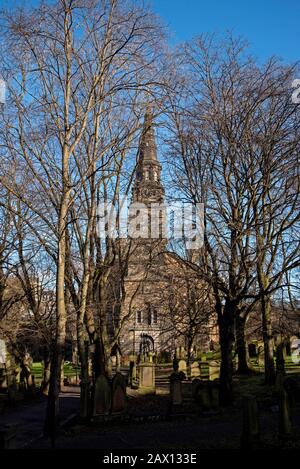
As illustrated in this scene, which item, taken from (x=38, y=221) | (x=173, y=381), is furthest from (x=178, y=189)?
(x=173, y=381)

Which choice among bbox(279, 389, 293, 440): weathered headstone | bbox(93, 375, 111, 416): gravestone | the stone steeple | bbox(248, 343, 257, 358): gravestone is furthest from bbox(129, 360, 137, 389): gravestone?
bbox(279, 389, 293, 440): weathered headstone

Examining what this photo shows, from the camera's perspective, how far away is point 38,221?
49.4 ft

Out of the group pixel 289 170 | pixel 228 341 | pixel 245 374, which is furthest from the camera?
pixel 245 374

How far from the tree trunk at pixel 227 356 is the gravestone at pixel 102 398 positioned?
3.37 metres

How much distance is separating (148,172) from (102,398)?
966cm

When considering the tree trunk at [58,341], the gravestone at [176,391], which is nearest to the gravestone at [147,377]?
the gravestone at [176,391]

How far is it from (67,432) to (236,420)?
4.11 meters

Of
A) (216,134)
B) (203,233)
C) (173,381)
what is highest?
(216,134)

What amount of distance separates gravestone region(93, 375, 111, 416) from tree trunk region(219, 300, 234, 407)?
3371mm

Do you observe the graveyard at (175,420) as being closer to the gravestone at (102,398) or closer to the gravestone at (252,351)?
the gravestone at (102,398)

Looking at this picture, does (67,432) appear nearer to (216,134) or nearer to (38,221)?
(38,221)

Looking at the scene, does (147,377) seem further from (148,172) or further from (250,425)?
(250,425)

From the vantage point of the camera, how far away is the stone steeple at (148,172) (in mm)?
15814

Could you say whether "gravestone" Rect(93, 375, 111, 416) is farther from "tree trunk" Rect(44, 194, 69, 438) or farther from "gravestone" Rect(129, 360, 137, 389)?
"gravestone" Rect(129, 360, 137, 389)
